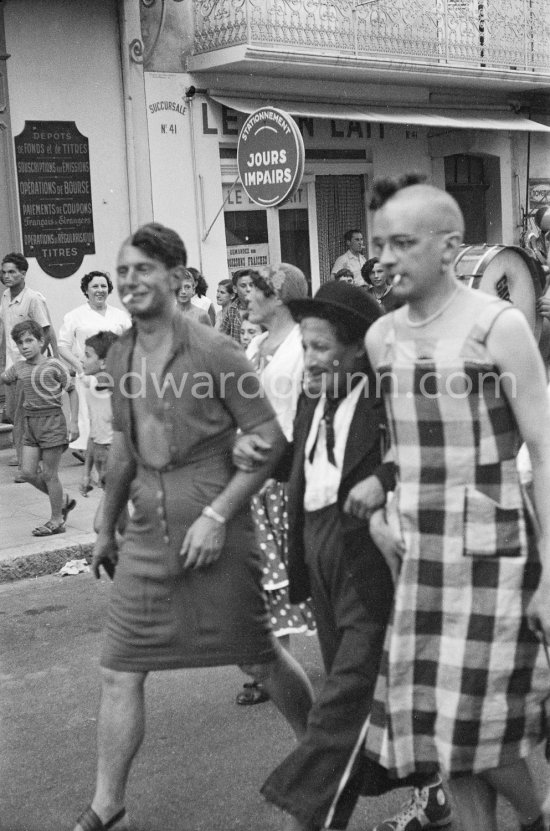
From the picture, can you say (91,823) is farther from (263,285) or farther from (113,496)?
(263,285)

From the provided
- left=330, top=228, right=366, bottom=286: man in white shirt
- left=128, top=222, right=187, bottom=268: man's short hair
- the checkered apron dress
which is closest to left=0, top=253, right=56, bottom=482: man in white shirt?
left=330, top=228, right=366, bottom=286: man in white shirt

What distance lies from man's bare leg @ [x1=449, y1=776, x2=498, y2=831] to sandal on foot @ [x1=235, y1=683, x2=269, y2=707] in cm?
197

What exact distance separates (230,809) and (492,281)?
8.43 feet

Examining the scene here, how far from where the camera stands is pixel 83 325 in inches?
392

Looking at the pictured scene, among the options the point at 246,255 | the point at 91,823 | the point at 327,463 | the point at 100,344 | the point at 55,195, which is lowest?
the point at 91,823

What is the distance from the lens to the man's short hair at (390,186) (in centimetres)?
324

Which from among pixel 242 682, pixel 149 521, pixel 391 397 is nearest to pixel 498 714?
pixel 391 397

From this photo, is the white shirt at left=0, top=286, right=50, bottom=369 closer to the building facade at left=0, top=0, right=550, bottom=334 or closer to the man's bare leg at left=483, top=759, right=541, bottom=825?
the building facade at left=0, top=0, right=550, bottom=334

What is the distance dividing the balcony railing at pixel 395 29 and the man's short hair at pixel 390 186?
11.8 metres

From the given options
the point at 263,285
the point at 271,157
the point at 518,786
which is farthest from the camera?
the point at 271,157

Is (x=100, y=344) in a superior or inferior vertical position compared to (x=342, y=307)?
inferior

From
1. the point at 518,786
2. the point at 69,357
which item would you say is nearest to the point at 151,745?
the point at 518,786

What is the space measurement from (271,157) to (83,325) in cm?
210

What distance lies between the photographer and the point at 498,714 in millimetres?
3072
